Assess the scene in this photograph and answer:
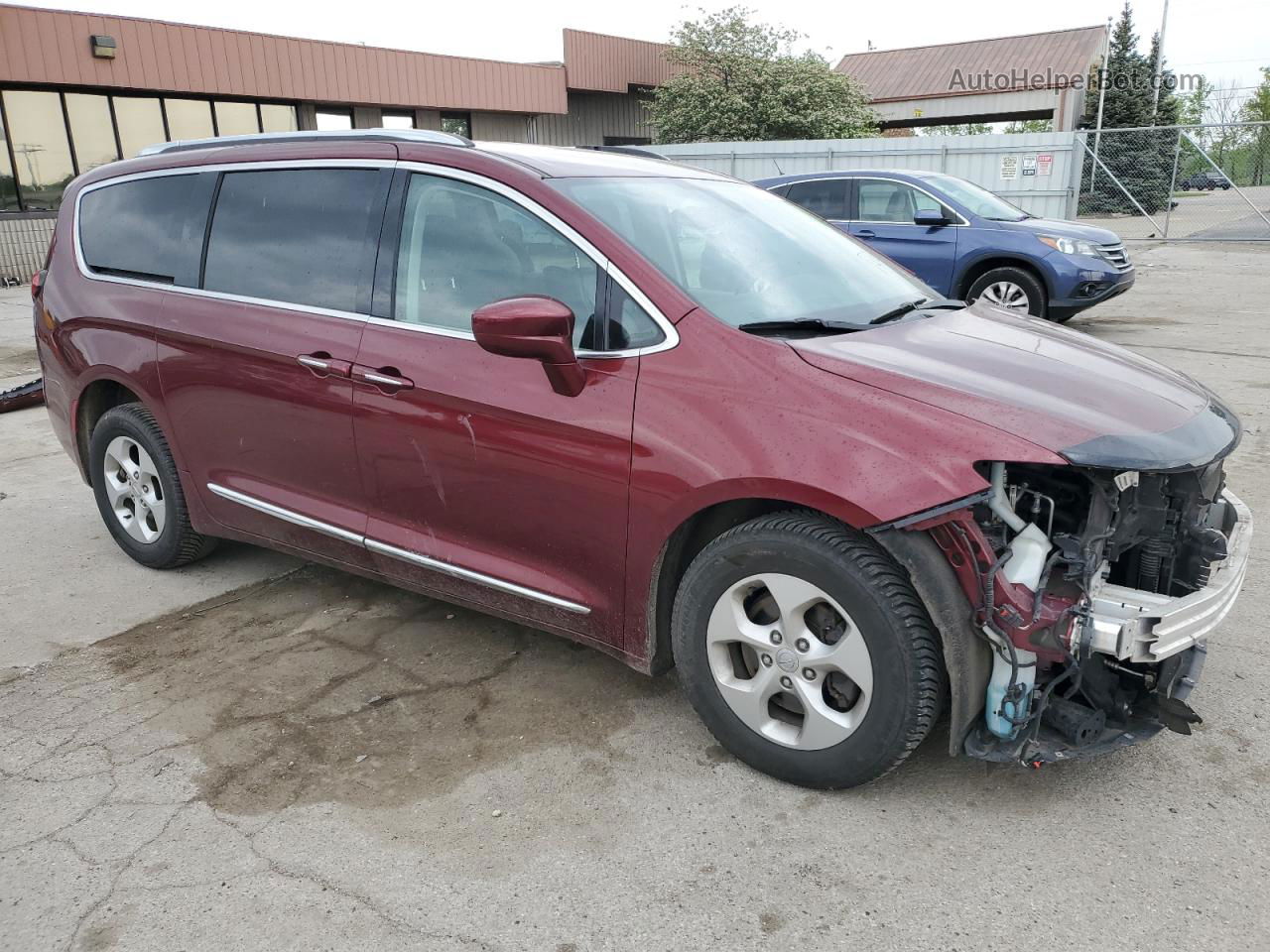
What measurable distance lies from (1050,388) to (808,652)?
957mm

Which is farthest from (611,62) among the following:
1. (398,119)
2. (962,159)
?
(962,159)

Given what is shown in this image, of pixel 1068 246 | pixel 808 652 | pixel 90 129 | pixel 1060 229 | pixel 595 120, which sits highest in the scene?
pixel 595 120

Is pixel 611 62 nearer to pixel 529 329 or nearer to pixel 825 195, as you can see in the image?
pixel 825 195

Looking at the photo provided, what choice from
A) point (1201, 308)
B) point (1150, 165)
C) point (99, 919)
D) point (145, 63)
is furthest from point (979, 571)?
point (1150, 165)

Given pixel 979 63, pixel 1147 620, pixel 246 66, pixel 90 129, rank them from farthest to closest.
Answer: pixel 979 63, pixel 246 66, pixel 90 129, pixel 1147 620

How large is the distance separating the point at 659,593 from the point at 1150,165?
1118 inches

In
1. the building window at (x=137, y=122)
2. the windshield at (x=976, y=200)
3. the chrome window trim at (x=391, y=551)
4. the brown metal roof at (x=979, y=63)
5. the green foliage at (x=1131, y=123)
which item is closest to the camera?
the chrome window trim at (x=391, y=551)

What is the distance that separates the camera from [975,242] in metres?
9.90

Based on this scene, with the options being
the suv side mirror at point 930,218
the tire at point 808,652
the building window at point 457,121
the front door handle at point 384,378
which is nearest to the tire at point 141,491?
the front door handle at point 384,378

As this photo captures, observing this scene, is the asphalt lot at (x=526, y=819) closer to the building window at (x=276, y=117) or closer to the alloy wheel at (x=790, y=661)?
the alloy wheel at (x=790, y=661)

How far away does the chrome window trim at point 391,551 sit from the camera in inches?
125

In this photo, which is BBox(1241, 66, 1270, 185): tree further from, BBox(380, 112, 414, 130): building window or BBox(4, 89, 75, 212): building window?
BBox(4, 89, 75, 212): building window

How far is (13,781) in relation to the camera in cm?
298

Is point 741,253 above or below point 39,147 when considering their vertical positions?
below
